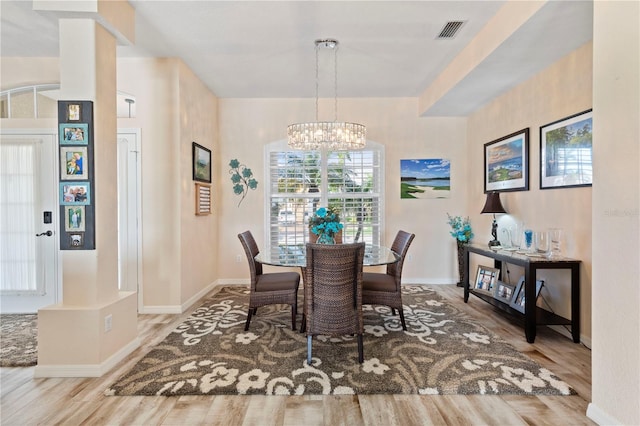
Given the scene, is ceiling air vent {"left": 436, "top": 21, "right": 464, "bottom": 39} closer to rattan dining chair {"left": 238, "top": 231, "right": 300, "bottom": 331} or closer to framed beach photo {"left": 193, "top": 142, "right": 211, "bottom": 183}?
rattan dining chair {"left": 238, "top": 231, "right": 300, "bottom": 331}

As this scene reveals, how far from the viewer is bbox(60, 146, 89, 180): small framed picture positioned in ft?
8.25

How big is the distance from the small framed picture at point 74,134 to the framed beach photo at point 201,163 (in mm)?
1749

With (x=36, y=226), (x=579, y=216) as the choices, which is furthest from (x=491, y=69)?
(x=36, y=226)

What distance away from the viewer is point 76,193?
2514 millimetres

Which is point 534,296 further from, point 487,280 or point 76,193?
point 76,193

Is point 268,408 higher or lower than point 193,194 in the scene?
lower

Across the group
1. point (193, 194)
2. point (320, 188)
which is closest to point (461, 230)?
point (320, 188)

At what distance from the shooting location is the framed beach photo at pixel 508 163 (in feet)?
12.5

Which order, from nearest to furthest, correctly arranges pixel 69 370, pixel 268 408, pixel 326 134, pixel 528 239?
pixel 268 408, pixel 69 370, pixel 528 239, pixel 326 134

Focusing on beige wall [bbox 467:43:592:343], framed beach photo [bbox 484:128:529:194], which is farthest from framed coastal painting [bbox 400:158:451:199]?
beige wall [bbox 467:43:592:343]

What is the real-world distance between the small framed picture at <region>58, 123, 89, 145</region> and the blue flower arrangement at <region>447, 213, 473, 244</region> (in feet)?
15.1

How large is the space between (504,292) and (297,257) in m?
2.29

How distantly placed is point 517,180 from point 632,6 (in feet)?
8.03


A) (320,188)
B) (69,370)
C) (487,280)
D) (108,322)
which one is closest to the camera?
(69,370)
